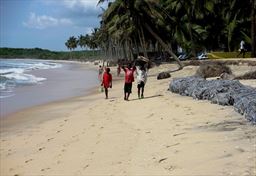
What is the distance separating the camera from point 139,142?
28.0 feet

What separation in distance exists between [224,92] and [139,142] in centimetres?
395

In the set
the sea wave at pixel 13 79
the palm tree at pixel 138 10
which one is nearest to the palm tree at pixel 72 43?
the sea wave at pixel 13 79

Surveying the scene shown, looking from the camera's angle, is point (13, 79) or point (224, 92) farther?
point (13, 79)

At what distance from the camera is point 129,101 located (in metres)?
15.9

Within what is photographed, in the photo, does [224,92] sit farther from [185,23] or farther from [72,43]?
[72,43]

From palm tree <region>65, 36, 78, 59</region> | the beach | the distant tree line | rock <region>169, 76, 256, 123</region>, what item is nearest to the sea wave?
the distant tree line

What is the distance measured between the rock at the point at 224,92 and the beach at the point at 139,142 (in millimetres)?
209

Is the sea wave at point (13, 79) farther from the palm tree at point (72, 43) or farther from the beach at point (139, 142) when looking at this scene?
the palm tree at point (72, 43)

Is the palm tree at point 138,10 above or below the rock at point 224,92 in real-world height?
above

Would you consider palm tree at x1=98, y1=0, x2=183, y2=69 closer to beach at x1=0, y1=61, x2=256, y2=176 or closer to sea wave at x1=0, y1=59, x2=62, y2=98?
sea wave at x1=0, y1=59, x2=62, y2=98

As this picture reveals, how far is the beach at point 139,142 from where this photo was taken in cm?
650

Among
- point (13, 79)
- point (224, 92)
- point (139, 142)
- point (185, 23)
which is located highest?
point (185, 23)

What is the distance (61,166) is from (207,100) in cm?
557

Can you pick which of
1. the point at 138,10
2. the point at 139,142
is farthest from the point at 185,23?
the point at 139,142
